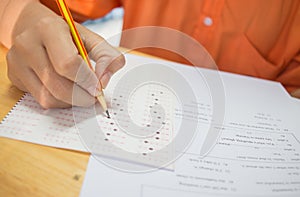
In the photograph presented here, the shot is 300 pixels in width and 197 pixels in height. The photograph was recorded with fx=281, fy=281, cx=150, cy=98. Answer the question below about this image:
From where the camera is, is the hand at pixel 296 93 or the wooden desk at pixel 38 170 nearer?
the wooden desk at pixel 38 170

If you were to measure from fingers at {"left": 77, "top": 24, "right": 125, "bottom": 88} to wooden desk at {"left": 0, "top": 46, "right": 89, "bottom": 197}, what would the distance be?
0.40 ft

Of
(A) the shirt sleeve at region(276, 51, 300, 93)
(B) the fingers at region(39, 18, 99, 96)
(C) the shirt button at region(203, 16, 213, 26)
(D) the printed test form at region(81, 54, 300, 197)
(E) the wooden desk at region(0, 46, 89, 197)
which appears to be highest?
(B) the fingers at region(39, 18, 99, 96)

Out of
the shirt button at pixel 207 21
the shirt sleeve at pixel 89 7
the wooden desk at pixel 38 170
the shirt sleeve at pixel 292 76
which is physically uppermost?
the shirt button at pixel 207 21

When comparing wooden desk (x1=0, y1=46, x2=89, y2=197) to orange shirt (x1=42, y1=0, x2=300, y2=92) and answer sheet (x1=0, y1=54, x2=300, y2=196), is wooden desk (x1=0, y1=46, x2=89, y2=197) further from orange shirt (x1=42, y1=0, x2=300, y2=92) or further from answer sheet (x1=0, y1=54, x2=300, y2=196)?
orange shirt (x1=42, y1=0, x2=300, y2=92)

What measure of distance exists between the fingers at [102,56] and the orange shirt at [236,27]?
21 centimetres

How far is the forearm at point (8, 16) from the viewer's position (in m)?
0.47

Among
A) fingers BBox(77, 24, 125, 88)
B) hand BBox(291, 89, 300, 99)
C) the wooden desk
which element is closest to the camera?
the wooden desk

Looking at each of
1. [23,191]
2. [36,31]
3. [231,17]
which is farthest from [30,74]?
[231,17]

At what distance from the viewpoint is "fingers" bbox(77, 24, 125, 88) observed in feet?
1.32

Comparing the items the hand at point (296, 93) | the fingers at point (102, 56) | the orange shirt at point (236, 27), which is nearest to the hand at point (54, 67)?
the fingers at point (102, 56)

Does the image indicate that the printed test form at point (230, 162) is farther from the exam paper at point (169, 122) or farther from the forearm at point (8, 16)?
the forearm at point (8, 16)

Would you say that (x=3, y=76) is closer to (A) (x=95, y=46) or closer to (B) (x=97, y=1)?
(A) (x=95, y=46)

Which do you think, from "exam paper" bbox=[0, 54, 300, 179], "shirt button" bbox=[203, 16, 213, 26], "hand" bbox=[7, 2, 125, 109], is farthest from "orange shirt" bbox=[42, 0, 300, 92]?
"hand" bbox=[7, 2, 125, 109]

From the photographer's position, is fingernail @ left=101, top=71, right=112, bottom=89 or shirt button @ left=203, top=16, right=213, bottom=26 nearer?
fingernail @ left=101, top=71, right=112, bottom=89
